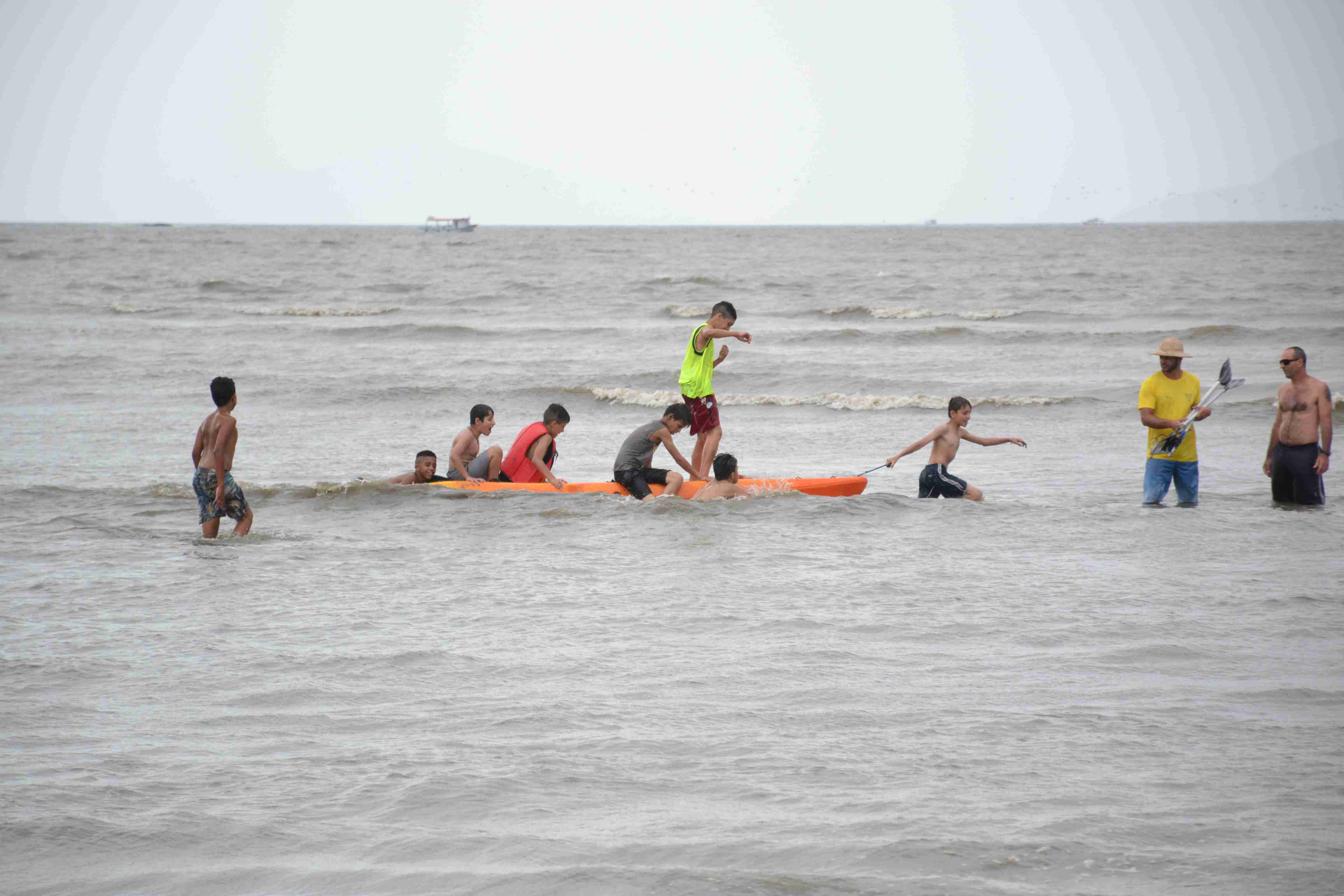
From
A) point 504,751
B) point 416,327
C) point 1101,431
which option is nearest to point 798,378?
point 1101,431

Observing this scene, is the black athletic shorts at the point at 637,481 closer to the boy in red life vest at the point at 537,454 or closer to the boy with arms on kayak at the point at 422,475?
the boy in red life vest at the point at 537,454

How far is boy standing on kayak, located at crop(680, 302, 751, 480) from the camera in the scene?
32.9 ft

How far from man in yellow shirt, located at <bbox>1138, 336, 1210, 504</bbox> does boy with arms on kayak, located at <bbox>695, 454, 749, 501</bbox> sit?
3.31m

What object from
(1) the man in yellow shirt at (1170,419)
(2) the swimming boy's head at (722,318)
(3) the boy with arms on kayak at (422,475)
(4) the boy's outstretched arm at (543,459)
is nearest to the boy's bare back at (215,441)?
(3) the boy with arms on kayak at (422,475)

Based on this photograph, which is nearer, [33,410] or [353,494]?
[353,494]

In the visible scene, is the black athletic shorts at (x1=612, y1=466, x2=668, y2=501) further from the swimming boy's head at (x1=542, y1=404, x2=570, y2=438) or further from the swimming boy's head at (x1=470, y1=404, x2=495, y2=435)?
the swimming boy's head at (x1=470, y1=404, x2=495, y2=435)

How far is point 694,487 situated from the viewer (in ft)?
34.3

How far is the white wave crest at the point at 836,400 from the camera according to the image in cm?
1836

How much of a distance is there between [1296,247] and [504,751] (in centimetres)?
6987

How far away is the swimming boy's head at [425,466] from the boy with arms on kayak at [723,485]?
2.46m

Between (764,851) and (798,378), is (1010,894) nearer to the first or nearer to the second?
(764,851)

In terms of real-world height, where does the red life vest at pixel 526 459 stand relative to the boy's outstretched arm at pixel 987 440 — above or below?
below

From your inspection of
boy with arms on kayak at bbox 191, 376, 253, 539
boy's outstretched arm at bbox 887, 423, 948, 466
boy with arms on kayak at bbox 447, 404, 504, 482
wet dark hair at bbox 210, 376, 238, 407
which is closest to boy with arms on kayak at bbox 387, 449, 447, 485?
boy with arms on kayak at bbox 447, 404, 504, 482

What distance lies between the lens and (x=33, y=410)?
1634 centimetres
